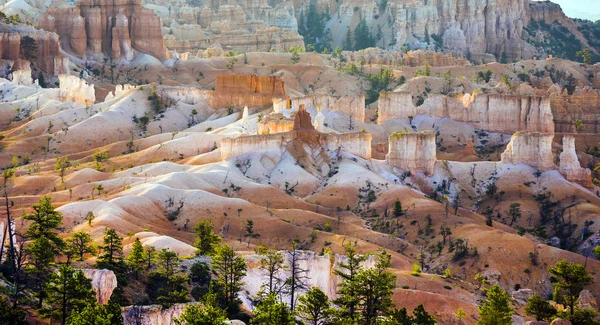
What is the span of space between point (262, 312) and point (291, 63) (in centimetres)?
12351

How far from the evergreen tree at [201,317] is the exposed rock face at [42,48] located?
3962 inches

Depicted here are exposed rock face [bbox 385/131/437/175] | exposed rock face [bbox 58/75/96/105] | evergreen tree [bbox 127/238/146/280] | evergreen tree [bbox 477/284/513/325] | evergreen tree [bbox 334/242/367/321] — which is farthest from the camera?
exposed rock face [bbox 58/75/96/105]

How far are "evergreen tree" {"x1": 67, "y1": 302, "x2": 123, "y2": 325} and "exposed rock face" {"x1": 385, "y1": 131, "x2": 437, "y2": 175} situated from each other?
62444mm

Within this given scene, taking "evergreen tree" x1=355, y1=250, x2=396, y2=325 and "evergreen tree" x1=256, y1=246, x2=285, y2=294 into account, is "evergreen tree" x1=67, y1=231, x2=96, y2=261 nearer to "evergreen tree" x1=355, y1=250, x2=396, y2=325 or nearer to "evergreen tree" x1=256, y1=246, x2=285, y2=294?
"evergreen tree" x1=256, y1=246, x2=285, y2=294

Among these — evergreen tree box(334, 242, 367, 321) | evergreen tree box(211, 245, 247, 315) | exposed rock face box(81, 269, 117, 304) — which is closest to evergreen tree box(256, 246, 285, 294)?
evergreen tree box(211, 245, 247, 315)

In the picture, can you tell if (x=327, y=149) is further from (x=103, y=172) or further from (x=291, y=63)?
(x=291, y=63)

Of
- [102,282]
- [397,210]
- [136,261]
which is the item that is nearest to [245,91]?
[397,210]

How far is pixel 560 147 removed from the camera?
422ft

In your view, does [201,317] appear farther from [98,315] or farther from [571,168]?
[571,168]

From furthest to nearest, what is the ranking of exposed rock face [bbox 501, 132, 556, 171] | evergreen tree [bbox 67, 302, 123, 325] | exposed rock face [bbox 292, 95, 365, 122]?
exposed rock face [bbox 292, 95, 365, 122], exposed rock face [bbox 501, 132, 556, 171], evergreen tree [bbox 67, 302, 123, 325]

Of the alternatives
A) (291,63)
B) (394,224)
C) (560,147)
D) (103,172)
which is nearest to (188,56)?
(291,63)

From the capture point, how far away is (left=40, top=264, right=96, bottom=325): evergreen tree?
5347 centimetres

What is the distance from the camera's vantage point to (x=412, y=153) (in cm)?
11312

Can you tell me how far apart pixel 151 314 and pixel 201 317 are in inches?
233
